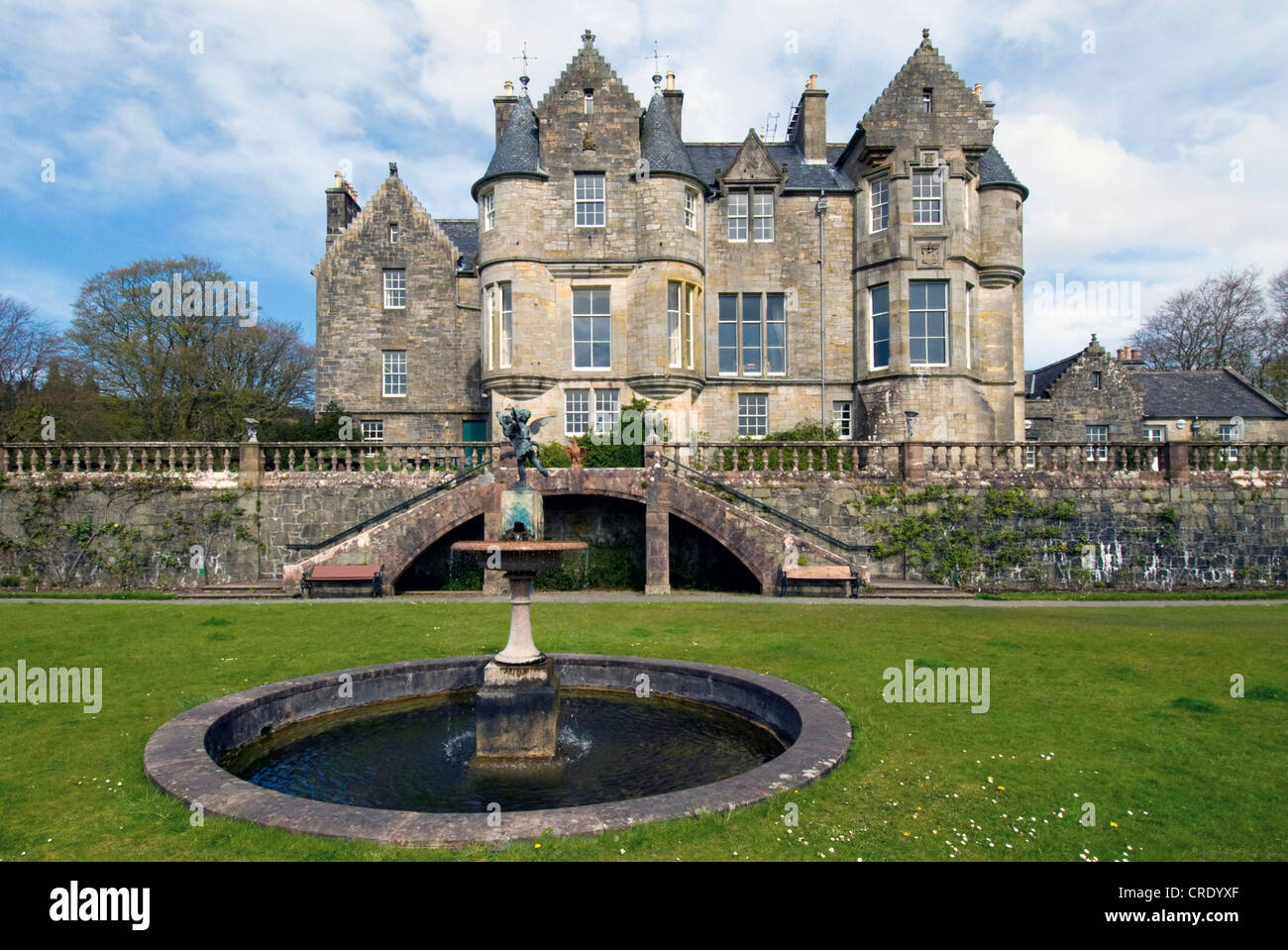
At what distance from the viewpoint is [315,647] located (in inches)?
484

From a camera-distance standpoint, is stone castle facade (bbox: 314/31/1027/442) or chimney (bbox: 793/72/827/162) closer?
stone castle facade (bbox: 314/31/1027/442)

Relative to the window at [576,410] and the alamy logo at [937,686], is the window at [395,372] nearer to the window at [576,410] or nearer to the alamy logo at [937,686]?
the window at [576,410]

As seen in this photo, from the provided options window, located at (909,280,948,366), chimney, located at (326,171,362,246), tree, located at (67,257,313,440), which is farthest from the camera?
tree, located at (67,257,313,440)

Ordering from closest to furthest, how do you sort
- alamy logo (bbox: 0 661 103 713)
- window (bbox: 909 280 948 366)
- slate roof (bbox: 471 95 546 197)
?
alamy logo (bbox: 0 661 103 713) < slate roof (bbox: 471 95 546 197) < window (bbox: 909 280 948 366)

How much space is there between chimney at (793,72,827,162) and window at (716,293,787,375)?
6444mm

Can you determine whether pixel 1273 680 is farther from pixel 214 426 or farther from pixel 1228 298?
pixel 1228 298

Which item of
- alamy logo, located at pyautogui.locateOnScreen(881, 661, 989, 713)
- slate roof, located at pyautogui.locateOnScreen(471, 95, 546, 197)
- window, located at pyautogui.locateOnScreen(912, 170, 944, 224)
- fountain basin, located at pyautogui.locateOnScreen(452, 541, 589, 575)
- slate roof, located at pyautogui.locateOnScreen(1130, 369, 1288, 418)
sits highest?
slate roof, located at pyautogui.locateOnScreen(471, 95, 546, 197)

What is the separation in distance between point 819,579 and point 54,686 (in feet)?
49.0

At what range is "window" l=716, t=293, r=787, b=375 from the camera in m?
30.0

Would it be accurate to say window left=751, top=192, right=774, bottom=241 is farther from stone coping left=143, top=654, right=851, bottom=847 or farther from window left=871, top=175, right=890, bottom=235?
stone coping left=143, top=654, right=851, bottom=847

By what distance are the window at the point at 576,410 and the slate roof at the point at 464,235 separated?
9136 mm

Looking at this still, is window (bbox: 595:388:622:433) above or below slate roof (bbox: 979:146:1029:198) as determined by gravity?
below
